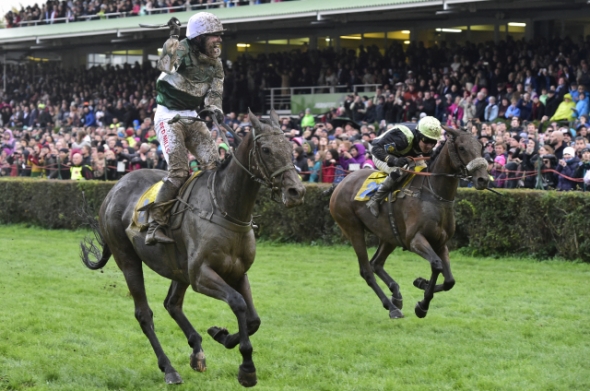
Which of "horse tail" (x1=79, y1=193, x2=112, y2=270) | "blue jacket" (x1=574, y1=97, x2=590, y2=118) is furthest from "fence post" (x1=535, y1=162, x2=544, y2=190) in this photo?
"horse tail" (x1=79, y1=193, x2=112, y2=270)

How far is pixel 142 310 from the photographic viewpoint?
6988mm

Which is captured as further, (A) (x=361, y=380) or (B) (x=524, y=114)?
(B) (x=524, y=114)

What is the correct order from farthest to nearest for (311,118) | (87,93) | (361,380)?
(87,93) → (311,118) → (361,380)

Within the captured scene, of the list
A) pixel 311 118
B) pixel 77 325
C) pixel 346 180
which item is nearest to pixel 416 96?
pixel 311 118

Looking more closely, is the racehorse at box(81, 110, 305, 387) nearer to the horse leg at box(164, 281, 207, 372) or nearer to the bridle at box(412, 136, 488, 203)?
the horse leg at box(164, 281, 207, 372)

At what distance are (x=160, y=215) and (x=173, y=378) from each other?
46.6 inches

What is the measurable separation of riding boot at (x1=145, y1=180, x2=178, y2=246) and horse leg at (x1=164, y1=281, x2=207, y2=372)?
0.62m

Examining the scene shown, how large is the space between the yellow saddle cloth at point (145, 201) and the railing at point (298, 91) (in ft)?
53.8

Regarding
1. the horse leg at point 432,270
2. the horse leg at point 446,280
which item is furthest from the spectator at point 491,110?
the horse leg at point 432,270

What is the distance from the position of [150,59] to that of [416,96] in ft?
59.4

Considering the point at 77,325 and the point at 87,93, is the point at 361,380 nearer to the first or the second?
the point at 77,325

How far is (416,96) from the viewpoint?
20250mm

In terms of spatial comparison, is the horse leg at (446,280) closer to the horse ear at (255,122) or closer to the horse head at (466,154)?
the horse head at (466,154)

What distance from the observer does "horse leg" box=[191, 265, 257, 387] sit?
5754mm
